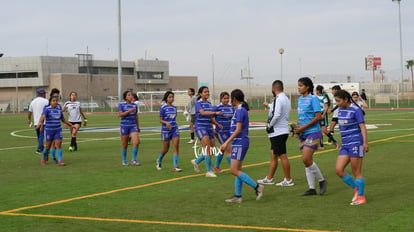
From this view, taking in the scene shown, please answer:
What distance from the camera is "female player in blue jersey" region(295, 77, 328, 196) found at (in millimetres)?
10734

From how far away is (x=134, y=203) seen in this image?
10.4 meters

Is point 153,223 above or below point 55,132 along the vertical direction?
below

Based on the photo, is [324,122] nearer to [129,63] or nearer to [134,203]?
[134,203]

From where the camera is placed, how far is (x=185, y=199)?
10.7 metres

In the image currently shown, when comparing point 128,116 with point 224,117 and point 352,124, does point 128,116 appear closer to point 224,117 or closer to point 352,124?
point 224,117

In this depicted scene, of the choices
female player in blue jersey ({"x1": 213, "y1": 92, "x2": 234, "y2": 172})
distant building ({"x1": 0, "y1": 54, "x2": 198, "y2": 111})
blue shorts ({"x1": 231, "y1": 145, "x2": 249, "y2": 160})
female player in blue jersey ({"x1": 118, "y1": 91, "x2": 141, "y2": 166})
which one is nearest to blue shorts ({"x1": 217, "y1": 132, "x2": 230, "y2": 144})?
female player in blue jersey ({"x1": 213, "y1": 92, "x2": 234, "y2": 172})

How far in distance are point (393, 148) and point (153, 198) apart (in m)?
9.96

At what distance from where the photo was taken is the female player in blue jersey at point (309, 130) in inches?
423

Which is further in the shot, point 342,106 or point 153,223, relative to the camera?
point 342,106

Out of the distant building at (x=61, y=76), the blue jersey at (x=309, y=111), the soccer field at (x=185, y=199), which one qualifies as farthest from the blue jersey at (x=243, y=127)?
the distant building at (x=61, y=76)

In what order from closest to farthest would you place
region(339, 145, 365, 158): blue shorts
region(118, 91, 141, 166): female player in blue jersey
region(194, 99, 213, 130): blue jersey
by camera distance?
region(339, 145, 365, 158): blue shorts < region(194, 99, 213, 130): blue jersey < region(118, 91, 141, 166): female player in blue jersey

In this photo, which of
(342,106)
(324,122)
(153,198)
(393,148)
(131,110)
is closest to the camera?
(342,106)

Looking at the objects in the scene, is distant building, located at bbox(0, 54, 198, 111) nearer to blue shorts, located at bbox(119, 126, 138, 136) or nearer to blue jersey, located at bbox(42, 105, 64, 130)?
blue jersey, located at bbox(42, 105, 64, 130)

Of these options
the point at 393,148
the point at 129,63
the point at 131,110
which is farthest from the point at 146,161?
the point at 129,63
